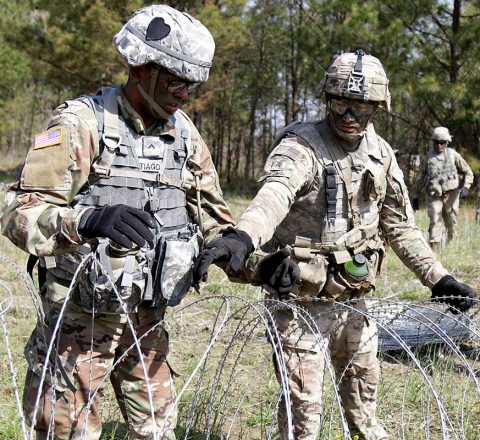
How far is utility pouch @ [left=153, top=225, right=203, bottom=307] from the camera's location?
223cm

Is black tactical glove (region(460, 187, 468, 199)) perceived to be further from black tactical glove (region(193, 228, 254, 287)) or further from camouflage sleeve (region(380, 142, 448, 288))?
black tactical glove (region(193, 228, 254, 287))

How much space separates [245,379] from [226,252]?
90.3 inches

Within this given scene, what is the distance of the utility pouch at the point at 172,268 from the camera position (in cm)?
223

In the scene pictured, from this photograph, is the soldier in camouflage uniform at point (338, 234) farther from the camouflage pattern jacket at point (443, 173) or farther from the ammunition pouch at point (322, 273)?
the camouflage pattern jacket at point (443, 173)

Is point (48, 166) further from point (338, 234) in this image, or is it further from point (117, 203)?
point (338, 234)

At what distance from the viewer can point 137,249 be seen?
7.32ft

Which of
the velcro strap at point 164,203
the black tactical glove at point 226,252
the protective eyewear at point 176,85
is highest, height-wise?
the protective eyewear at point 176,85

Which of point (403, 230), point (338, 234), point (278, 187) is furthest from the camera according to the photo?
point (403, 230)

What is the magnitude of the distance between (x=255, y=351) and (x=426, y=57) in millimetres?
9740

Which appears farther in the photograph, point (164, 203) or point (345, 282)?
point (345, 282)

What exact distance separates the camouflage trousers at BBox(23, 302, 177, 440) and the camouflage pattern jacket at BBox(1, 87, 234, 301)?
0.15 meters

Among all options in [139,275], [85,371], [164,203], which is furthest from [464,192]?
[85,371]

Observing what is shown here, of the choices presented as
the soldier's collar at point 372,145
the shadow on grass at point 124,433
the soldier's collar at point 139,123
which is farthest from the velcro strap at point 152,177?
the shadow on grass at point 124,433

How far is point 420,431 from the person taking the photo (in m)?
3.42
